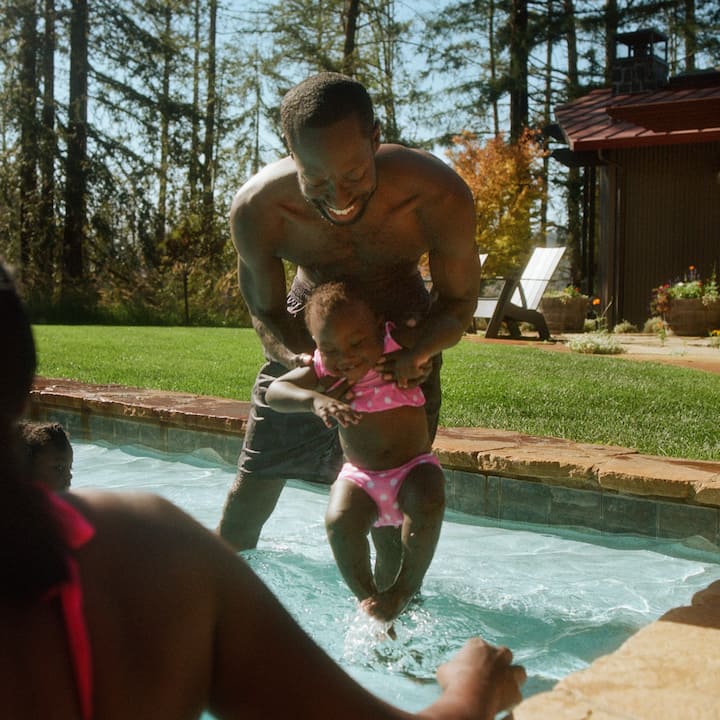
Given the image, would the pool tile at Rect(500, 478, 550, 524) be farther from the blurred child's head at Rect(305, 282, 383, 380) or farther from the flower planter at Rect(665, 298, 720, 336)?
the flower planter at Rect(665, 298, 720, 336)

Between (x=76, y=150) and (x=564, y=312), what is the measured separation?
45.2 ft

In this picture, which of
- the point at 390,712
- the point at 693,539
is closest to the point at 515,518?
the point at 693,539

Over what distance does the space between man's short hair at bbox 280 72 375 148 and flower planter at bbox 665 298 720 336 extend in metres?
12.5

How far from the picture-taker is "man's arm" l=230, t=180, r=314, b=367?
9.76ft

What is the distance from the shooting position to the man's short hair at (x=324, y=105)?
2.39m

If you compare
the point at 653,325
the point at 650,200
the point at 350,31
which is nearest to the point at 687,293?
the point at 653,325

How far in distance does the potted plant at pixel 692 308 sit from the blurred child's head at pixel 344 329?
40.4ft

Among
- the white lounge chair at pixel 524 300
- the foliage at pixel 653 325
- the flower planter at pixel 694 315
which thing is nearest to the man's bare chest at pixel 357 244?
the white lounge chair at pixel 524 300

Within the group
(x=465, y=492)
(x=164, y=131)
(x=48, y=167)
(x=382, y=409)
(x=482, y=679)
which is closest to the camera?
(x=482, y=679)

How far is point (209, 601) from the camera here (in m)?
0.90

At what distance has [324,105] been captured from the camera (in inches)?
94.0

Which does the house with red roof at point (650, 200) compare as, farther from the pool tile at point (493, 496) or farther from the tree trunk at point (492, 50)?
the pool tile at point (493, 496)

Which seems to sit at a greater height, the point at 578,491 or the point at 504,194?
the point at 504,194

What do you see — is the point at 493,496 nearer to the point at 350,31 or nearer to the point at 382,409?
the point at 382,409
